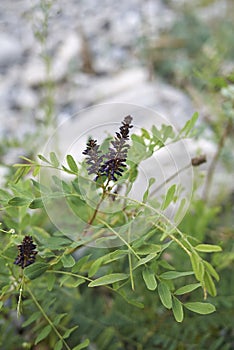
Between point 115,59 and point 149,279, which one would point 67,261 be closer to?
point 149,279

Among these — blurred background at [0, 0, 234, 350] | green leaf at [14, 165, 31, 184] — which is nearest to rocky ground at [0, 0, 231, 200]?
blurred background at [0, 0, 234, 350]

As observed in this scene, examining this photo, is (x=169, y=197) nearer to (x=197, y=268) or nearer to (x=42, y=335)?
(x=197, y=268)

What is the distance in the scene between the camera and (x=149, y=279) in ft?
1.54

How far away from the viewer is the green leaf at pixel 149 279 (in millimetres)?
459

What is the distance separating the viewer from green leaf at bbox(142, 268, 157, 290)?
0.46 m

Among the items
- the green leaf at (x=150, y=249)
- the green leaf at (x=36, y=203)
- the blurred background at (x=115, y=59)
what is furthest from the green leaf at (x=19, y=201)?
the blurred background at (x=115, y=59)

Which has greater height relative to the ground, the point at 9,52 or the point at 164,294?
the point at 9,52

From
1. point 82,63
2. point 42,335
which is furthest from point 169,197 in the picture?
point 82,63

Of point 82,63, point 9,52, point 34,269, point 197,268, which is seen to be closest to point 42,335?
point 34,269

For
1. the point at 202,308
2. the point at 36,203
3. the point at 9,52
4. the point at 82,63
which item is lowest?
the point at 202,308

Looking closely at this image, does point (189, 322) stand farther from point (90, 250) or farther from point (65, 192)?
point (65, 192)

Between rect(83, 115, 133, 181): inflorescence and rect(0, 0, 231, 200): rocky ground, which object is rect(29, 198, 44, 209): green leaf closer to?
rect(83, 115, 133, 181): inflorescence

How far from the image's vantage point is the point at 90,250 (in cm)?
90

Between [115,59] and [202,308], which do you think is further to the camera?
[115,59]
